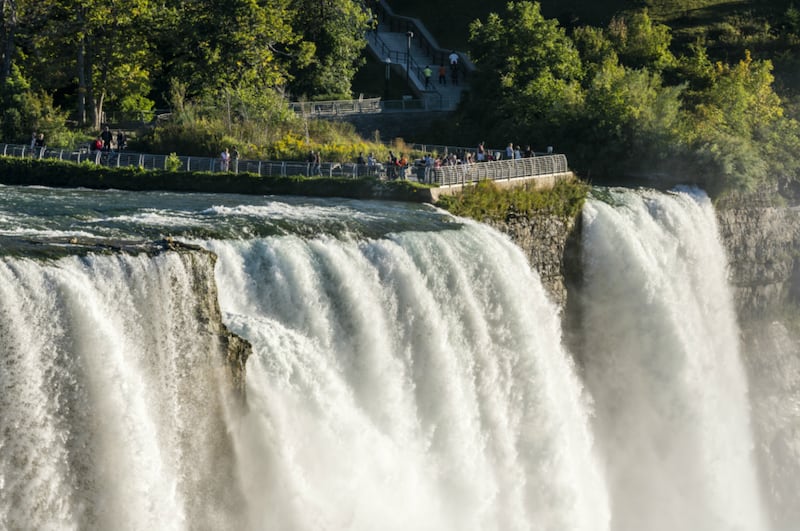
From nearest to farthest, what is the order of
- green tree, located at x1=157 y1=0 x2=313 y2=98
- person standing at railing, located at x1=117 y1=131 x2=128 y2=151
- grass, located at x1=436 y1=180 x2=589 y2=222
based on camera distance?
grass, located at x1=436 y1=180 x2=589 y2=222 → person standing at railing, located at x1=117 y1=131 x2=128 y2=151 → green tree, located at x1=157 y1=0 x2=313 y2=98

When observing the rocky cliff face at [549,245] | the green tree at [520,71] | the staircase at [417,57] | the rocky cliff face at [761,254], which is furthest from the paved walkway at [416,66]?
the rocky cliff face at [549,245]

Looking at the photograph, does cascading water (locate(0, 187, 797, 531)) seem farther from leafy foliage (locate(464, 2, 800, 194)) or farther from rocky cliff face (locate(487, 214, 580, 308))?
leafy foliage (locate(464, 2, 800, 194))

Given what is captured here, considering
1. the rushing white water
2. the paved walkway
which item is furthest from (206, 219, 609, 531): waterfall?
the paved walkway

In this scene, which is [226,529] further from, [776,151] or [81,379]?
[776,151]

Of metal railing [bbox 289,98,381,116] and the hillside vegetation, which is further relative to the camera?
metal railing [bbox 289,98,381,116]

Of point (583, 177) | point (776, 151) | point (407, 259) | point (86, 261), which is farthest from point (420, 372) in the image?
point (776, 151)

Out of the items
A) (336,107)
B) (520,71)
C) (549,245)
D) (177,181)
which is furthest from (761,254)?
(177,181)
